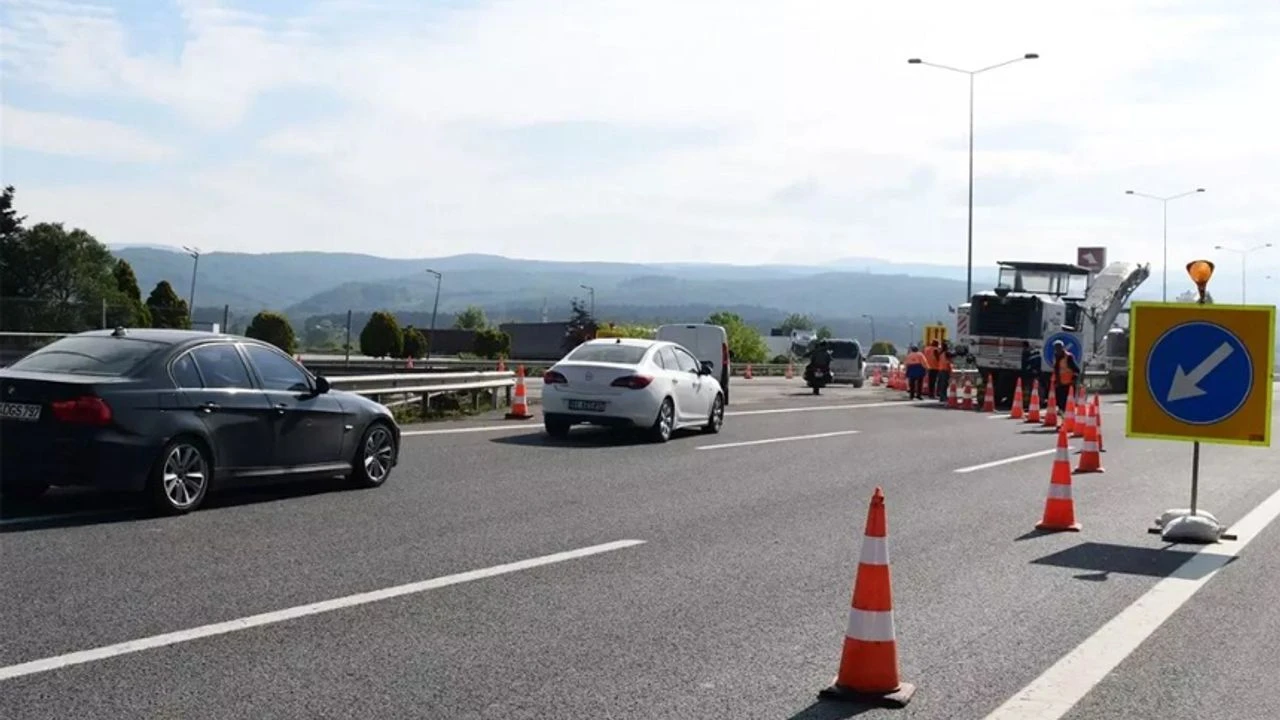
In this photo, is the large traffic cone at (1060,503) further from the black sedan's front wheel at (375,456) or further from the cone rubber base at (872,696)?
the cone rubber base at (872,696)

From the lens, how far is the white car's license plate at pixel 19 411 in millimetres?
11203

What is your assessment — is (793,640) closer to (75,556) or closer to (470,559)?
(470,559)

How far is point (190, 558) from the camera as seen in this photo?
9906mm

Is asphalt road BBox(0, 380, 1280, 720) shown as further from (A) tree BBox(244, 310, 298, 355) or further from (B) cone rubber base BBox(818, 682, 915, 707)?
(A) tree BBox(244, 310, 298, 355)

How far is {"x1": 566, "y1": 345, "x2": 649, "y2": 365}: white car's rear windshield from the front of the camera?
69.4ft

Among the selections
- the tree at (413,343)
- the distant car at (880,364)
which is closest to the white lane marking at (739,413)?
the distant car at (880,364)

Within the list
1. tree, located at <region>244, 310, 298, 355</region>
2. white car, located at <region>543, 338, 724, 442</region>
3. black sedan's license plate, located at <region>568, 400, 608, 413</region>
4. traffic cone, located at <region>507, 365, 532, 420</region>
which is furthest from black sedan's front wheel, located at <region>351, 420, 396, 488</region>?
tree, located at <region>244, 310, 298, 355</region>

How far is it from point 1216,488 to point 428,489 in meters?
8.42

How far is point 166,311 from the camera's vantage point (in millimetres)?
44438

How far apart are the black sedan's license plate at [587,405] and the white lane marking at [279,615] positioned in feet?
31.2

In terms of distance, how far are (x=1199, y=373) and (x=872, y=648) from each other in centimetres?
671

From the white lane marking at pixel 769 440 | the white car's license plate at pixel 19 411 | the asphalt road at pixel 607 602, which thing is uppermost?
the white car's license plate at pixel 19 411

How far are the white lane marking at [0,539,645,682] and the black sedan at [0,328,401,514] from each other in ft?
10.3

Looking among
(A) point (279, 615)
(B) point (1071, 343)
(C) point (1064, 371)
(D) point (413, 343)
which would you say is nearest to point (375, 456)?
(A) point (279, 615)
